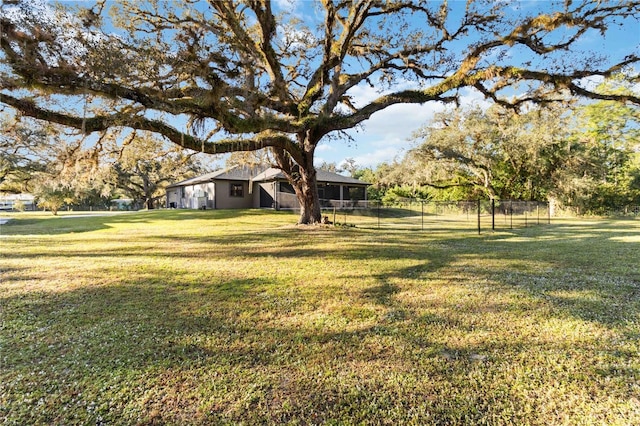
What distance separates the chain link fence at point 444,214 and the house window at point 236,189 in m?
7.58

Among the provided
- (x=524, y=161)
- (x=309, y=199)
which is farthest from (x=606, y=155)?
(x=309, y=199)

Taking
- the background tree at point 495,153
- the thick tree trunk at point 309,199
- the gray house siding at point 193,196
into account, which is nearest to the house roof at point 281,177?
the gray house siding at point 193,196

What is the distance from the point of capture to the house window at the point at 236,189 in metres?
25.0

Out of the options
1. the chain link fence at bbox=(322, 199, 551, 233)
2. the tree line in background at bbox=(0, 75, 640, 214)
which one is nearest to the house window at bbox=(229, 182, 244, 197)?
the tree line in background at bbox=(0, 75, 640, 214)

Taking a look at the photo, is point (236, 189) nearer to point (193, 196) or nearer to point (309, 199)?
point (193, 196)

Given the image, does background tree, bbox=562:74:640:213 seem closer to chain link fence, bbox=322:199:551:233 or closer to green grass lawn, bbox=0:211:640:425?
chain link fence, bbox=322:199:551:233

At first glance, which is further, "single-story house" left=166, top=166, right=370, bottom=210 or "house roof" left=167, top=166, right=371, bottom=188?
"house roof" left=167, top=166, right=371, bottom=188

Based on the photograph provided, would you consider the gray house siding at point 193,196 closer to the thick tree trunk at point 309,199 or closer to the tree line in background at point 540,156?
the thick tree trunk at point 309,199

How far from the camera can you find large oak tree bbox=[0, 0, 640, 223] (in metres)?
6.41

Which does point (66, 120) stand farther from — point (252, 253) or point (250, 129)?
point (252, 253)

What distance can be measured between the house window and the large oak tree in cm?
1268

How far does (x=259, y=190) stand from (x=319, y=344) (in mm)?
22647

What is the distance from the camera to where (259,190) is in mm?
25016

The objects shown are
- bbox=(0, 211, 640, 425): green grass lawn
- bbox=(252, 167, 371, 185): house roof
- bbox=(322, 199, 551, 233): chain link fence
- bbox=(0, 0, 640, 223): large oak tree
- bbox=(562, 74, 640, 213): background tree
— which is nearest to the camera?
bbox=(0, 211, 640, 425): green grass lawn
